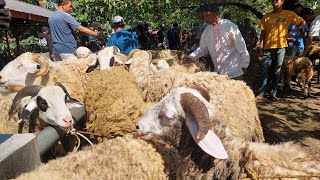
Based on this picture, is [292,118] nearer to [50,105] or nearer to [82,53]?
[82,53]

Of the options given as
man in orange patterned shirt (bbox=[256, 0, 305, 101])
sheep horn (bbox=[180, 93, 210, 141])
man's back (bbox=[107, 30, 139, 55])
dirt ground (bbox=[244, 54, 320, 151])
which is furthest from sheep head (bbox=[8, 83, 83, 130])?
man in orange patterned shirt (bbox=[256, 0, 305, 101])

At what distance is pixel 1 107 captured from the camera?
3609 millimetres

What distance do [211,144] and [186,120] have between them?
0.25 m

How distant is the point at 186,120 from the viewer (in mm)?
2346

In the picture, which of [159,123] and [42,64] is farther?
[42,64]

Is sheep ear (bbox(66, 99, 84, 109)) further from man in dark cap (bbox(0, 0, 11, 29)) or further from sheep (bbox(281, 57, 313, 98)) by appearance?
sheep (bbox(281, 57, 313, 98))

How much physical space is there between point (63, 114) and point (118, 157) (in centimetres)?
105

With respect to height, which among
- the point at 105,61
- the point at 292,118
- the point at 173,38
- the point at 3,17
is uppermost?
the point at 3,17

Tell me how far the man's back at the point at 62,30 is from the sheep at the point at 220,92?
175 cm

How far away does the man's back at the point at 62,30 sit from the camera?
16.8ft

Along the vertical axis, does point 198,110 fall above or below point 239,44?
below

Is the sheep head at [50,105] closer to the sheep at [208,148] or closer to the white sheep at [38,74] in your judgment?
the white sheep at [38,74]

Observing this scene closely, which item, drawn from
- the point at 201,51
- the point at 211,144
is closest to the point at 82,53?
the point at 201,51

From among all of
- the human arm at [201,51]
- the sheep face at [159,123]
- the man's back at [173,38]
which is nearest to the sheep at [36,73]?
the human arm at [201,51]
